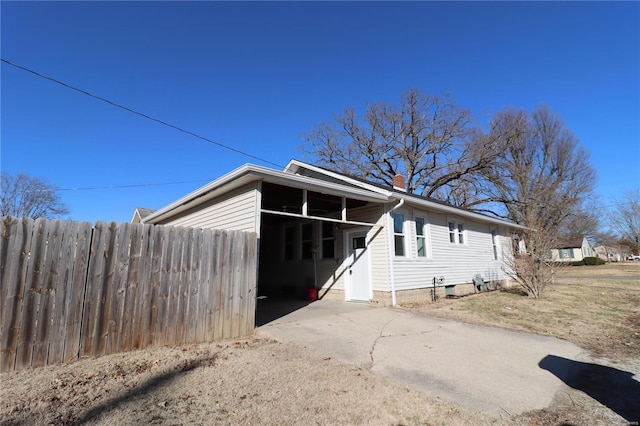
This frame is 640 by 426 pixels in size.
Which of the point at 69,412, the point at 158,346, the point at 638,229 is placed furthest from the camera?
the point at 638,229

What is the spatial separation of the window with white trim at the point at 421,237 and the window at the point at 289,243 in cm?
489

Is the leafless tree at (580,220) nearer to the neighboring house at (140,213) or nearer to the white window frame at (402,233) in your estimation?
the white window frame at (402,233)

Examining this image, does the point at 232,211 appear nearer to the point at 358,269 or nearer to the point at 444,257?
the point at 358,269

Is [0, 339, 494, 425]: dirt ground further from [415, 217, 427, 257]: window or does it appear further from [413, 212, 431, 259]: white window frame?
[413, 212, 431, 259]: white window frame

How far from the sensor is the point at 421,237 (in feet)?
35.5

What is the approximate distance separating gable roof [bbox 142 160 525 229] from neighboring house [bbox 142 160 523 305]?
2 centimetres

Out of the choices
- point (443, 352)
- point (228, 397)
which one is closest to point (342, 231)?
point (443, 352)

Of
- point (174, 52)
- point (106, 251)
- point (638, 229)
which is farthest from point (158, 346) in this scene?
point (638, 229)

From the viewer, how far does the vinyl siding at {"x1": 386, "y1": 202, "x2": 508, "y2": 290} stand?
32.6 feet

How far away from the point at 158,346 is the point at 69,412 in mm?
1924

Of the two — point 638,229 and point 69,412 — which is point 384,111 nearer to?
point 69,412

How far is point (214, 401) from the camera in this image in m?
3.08

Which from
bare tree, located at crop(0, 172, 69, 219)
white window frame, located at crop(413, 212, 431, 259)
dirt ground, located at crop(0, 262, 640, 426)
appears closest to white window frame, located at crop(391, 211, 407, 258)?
white window frame, located at crop(413, 212, 431, 259)

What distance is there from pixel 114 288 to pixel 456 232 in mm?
12358
